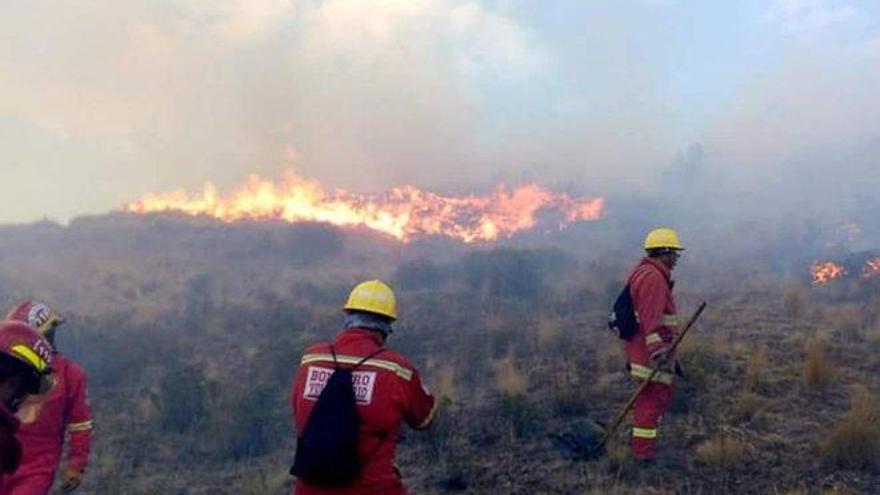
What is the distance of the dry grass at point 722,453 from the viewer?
753cm

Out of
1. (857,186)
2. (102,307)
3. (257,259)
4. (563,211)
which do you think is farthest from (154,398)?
(857,186)

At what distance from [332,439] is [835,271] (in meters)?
20.7

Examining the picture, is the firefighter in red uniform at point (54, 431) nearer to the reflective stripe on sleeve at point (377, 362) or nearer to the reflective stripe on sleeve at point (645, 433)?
the reflective stripe on sleeve at point (377, 362)

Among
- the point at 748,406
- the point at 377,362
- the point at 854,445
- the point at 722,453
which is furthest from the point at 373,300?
the point at 748,406

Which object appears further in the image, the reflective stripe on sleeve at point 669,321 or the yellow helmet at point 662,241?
the yellow helmet at point 662,241

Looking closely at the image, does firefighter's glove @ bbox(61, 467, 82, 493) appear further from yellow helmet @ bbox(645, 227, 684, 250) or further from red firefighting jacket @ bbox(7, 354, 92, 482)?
yellow helmet @ bbox(645, 227, 684, 250)

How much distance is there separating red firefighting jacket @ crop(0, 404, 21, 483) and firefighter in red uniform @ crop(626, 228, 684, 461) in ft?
18.4

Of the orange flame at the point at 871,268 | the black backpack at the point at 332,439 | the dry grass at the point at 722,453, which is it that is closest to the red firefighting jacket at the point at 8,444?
the black backpack at the point at 332,439

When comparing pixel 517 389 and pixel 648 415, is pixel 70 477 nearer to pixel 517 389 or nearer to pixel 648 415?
pixel 648 415

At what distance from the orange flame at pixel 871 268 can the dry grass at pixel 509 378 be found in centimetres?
1203

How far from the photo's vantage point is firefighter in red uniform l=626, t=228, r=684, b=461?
289 inches

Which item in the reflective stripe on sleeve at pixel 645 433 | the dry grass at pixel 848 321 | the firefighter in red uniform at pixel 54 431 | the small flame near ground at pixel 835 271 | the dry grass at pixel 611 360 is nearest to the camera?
the firefighter in red uniform at pixel 54 431

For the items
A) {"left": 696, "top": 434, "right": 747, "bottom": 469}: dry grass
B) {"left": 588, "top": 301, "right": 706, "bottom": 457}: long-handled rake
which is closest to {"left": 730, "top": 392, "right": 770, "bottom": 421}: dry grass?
{"left": 696, "top": 434, "right": 747, "bottom": 469}: dry grass

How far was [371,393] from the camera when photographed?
14.0 feet
